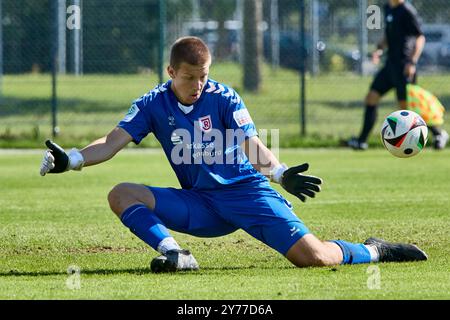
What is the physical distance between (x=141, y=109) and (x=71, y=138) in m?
11.4

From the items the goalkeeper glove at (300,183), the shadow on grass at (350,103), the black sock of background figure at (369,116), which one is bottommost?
the shadow on grass at (350,103)

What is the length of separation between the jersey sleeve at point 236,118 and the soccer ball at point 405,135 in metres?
2.53

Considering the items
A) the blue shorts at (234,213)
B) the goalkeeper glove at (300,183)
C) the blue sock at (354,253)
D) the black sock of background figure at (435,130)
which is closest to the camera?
the goalkeeper glove at (300,183)

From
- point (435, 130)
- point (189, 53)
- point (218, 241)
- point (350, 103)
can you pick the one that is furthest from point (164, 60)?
point (189, 53)

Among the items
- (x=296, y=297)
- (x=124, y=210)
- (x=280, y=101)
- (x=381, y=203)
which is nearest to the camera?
(x=296, y=297)

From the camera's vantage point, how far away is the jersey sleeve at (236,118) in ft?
25.5

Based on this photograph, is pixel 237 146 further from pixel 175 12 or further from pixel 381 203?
pixel 175 12

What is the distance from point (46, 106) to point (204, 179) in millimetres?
17795

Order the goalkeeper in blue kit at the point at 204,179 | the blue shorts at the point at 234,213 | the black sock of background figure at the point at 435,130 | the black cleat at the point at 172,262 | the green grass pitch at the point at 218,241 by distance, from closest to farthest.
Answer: the green grass pitch at the point at 218,241
the black cleat at the point at 172,262
the goalkeeper in blue kit at the point at 204,179
the blue shorts at the point at 234,213
the black sock of background figure at the point at 435,130

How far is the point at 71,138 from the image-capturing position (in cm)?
1909

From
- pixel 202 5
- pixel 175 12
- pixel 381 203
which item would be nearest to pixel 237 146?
pixel 381 203

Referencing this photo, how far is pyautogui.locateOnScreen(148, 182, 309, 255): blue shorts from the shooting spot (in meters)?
7.62

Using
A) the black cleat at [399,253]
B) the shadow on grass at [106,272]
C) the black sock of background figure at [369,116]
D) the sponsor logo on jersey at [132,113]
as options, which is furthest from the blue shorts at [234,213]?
the black sock of background figure at [369,116]

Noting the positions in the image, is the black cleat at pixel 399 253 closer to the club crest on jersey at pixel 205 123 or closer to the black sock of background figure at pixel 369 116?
the club crest on jersey at pixel 205 123
